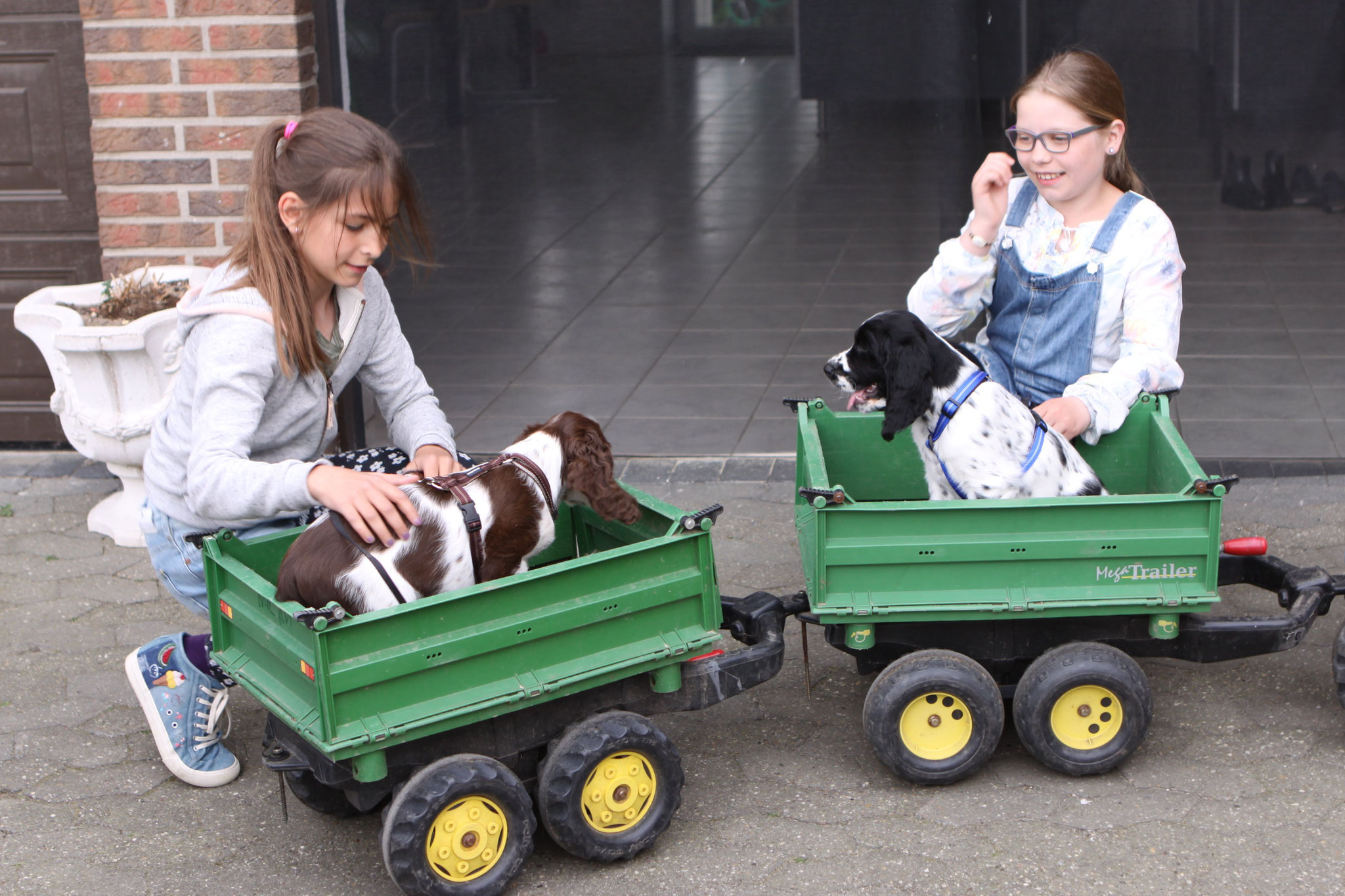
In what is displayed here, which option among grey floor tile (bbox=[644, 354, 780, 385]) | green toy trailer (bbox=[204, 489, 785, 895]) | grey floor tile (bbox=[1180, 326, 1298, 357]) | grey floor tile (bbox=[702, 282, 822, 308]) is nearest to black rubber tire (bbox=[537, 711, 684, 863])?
green toy trailer (bbox=[204, 489, 785, 895])

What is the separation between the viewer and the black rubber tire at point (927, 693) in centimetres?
306

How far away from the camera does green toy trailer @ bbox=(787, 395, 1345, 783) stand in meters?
3.01

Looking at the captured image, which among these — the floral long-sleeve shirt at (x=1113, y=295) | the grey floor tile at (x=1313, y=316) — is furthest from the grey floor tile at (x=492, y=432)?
the grey floor tile at (x=1313, y=316)

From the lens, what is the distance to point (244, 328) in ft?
10.1

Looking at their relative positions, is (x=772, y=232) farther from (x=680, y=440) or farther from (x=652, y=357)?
(x=680, y=440)

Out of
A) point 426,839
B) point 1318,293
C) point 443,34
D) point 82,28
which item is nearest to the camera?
point 426,839

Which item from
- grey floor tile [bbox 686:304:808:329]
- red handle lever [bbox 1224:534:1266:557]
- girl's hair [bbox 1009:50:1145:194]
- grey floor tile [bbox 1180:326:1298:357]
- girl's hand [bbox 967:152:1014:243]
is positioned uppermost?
girl's hair [bbox 1009:50:1145:194]

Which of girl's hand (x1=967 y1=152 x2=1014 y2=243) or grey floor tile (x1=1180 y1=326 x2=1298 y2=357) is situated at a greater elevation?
girl's hand (x1=967 y1=152 x2=1014 y2=243)

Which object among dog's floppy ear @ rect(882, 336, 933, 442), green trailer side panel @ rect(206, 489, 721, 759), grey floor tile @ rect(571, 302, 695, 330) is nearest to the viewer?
green trailer side panel @ rect(206, 489, 721, 759)

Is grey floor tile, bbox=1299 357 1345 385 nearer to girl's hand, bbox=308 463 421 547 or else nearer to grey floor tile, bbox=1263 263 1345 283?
grey floor tile, bbox=1263 263 1345 283

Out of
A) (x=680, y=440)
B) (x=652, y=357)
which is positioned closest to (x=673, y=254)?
(x=652, y=357)

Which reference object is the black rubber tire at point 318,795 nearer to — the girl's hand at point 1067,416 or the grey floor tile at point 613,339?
the girl's hand at point 1067,416

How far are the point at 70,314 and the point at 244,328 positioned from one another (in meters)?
2.01

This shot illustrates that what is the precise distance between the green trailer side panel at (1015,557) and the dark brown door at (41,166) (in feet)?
12.3
